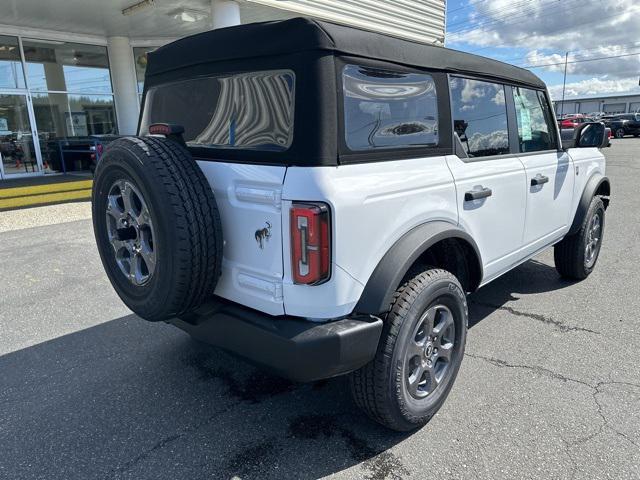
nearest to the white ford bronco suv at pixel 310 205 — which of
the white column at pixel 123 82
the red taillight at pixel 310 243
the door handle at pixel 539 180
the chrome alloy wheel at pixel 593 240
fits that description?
the red taillight at pixel 310 243

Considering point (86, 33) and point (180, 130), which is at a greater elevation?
point (86, 33)

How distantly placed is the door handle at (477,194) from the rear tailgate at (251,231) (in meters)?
1.25

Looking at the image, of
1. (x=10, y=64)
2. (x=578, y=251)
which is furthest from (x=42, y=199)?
(x=578, y=251)

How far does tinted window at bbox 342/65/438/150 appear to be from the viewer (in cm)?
215

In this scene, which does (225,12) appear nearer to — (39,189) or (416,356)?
(39,189)

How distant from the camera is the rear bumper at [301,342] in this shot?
201cm

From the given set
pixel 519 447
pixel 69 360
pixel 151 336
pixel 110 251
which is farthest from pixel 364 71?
pixel 69 360

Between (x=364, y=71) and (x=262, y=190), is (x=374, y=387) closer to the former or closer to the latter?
(x=262, y=190)

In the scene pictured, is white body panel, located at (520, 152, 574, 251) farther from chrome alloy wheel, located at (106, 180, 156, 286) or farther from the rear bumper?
chrome alloy wheel, located at (106, 180, 156, 286)

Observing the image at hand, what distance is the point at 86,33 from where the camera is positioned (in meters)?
13.0

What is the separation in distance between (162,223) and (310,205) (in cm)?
69

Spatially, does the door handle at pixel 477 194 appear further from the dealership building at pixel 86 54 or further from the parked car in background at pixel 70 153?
the parked car in background at pixel 70 153

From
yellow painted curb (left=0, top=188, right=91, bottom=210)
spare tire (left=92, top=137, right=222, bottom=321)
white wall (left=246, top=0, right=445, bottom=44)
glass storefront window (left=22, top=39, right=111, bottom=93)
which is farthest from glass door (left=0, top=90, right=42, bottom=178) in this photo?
spare tire (left=92, top=137, right=222, bottom=321)

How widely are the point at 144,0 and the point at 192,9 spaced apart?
1.08 m
